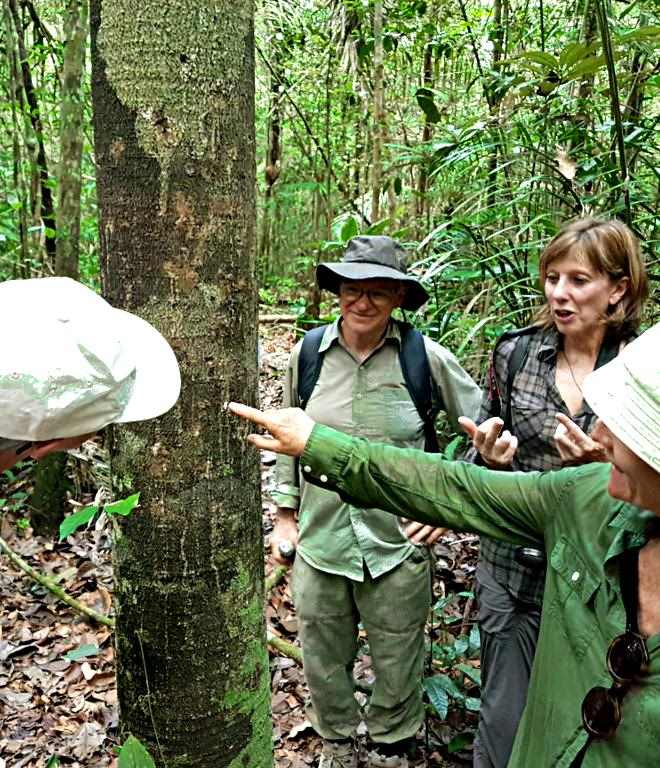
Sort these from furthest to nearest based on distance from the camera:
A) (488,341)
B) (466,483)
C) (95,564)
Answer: (95,564), (488,341), (466,483)

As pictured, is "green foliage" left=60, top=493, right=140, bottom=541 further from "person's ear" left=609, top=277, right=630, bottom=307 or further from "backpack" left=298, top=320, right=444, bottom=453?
"person's ear" left=609, top=277, right=630, bottom=307

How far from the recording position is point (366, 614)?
2.89 m

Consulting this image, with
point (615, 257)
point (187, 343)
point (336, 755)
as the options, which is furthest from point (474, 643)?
point (187, 343)

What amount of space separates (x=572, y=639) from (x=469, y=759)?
6.22ft

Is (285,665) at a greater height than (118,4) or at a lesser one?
lesser

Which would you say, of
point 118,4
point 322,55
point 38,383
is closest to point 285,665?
point 38,383

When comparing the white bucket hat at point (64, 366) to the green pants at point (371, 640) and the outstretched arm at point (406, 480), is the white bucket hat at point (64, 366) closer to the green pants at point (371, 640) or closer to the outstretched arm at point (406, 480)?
the outstretched arm at point (406, 480)

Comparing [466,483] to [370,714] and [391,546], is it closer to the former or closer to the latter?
[391,546]

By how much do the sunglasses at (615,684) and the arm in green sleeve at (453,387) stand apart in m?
1.58

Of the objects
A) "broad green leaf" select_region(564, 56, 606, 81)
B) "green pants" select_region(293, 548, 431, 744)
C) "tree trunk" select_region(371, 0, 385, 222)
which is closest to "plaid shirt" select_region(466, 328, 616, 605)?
"green pants" select_region(293, 548, 431, 744)

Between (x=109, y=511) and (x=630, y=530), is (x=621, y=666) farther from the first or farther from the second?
(x=109, y=511)

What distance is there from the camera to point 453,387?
2840 mm

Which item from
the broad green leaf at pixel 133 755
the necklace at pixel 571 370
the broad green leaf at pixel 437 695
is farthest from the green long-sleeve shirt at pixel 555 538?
the broad green leaf at pixel 437 695

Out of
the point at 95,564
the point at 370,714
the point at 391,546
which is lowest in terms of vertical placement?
the point at 95,564
